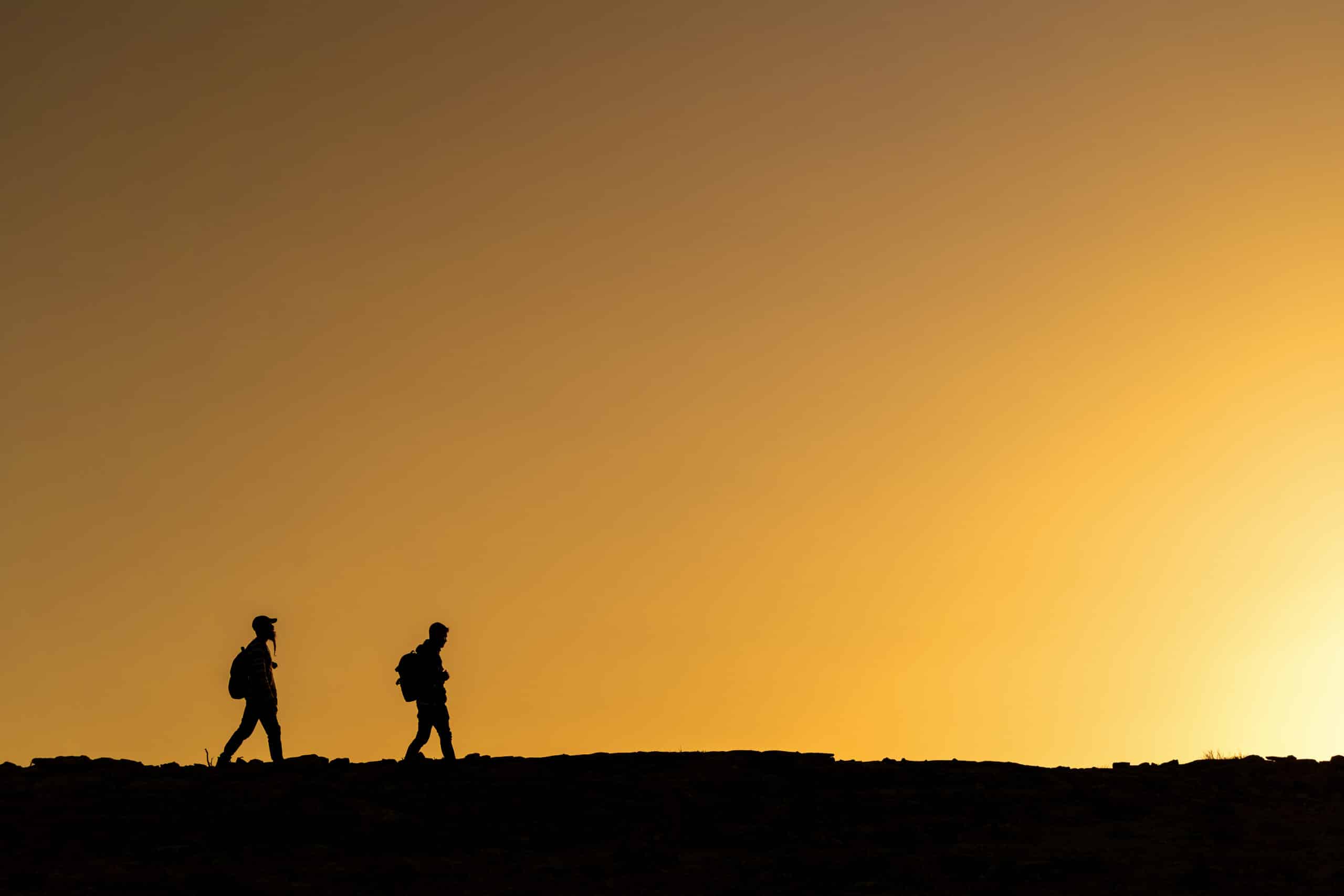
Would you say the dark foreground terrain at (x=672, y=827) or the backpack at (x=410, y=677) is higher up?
the backpack at (x=410, y=677)

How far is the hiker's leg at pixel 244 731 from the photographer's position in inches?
912

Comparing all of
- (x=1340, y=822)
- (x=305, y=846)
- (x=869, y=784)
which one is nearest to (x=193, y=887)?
(x=305, y=846)

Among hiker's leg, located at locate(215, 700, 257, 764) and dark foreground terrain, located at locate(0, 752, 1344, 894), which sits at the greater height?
hiker's leg, located at locate(215, 700, 257, 764)

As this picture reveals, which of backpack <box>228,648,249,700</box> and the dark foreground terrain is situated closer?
the dark foreground terrain

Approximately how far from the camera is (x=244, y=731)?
23.3 metres

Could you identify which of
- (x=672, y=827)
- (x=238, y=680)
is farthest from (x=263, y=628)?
(x=672, y=827)

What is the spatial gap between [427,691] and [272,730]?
100 inches

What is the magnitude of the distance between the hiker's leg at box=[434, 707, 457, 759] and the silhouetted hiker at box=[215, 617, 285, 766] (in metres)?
2.32

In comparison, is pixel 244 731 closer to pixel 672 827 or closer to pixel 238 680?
pixel 238 680

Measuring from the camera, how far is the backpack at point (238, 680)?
23.2 metres

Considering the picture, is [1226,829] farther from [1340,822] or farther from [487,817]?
[487,817]

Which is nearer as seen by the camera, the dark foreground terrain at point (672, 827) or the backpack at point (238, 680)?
the dark foreground terrain at point (672, 827)

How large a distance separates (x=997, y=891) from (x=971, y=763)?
621 centimetres

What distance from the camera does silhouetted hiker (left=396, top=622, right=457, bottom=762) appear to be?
2309cm
